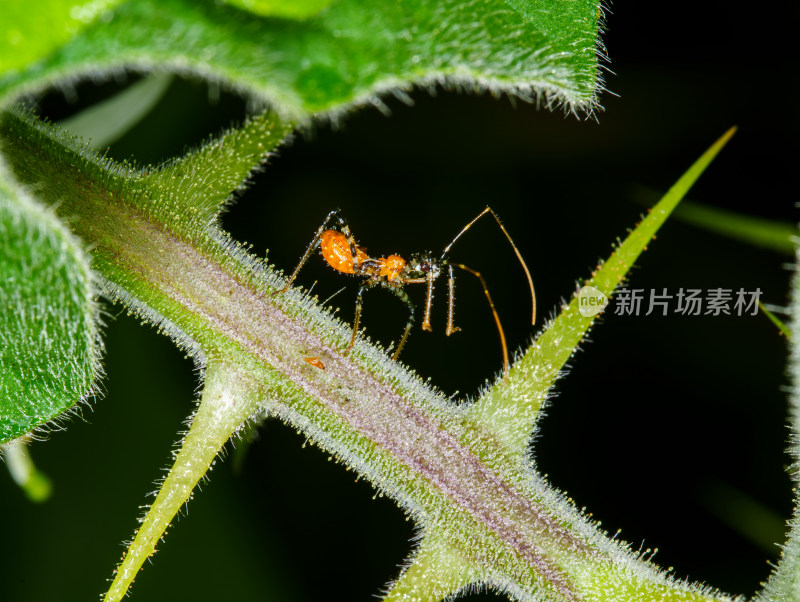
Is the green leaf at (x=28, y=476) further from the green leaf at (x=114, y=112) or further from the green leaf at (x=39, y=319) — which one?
the green leaf at (x=39, y=319)

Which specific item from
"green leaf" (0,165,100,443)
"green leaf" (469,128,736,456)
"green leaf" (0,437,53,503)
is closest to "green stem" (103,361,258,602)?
"green leaf" (0,165,100,443)

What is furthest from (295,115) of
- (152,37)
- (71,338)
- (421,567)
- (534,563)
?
(534,563)

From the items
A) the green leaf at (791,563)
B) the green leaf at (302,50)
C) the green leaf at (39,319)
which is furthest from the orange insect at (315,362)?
the green leaf at (791,563)

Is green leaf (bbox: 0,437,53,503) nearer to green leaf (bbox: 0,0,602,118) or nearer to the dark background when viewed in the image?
the dark background

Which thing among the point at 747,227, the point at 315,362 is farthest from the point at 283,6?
the point at 747,227

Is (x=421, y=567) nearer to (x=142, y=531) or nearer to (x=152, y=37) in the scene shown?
(x=142, y=531)

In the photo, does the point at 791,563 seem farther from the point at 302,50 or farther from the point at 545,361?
the point at 302,50

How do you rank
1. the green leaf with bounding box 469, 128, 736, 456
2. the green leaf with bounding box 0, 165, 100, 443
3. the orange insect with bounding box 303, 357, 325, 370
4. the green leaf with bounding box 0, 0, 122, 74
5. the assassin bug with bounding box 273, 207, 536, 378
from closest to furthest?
1. the green leaf with bounding box 0, 0, 122, 74
2. the green leaf with bounding box 0, 165, 100, 443
3. the green leaf with bounding box 469, 128, 736, 456
4. the orange insect with bounding box 303, 357, 325, 370
5. the assassin bug with bounding box 273, 207, 536, 378
